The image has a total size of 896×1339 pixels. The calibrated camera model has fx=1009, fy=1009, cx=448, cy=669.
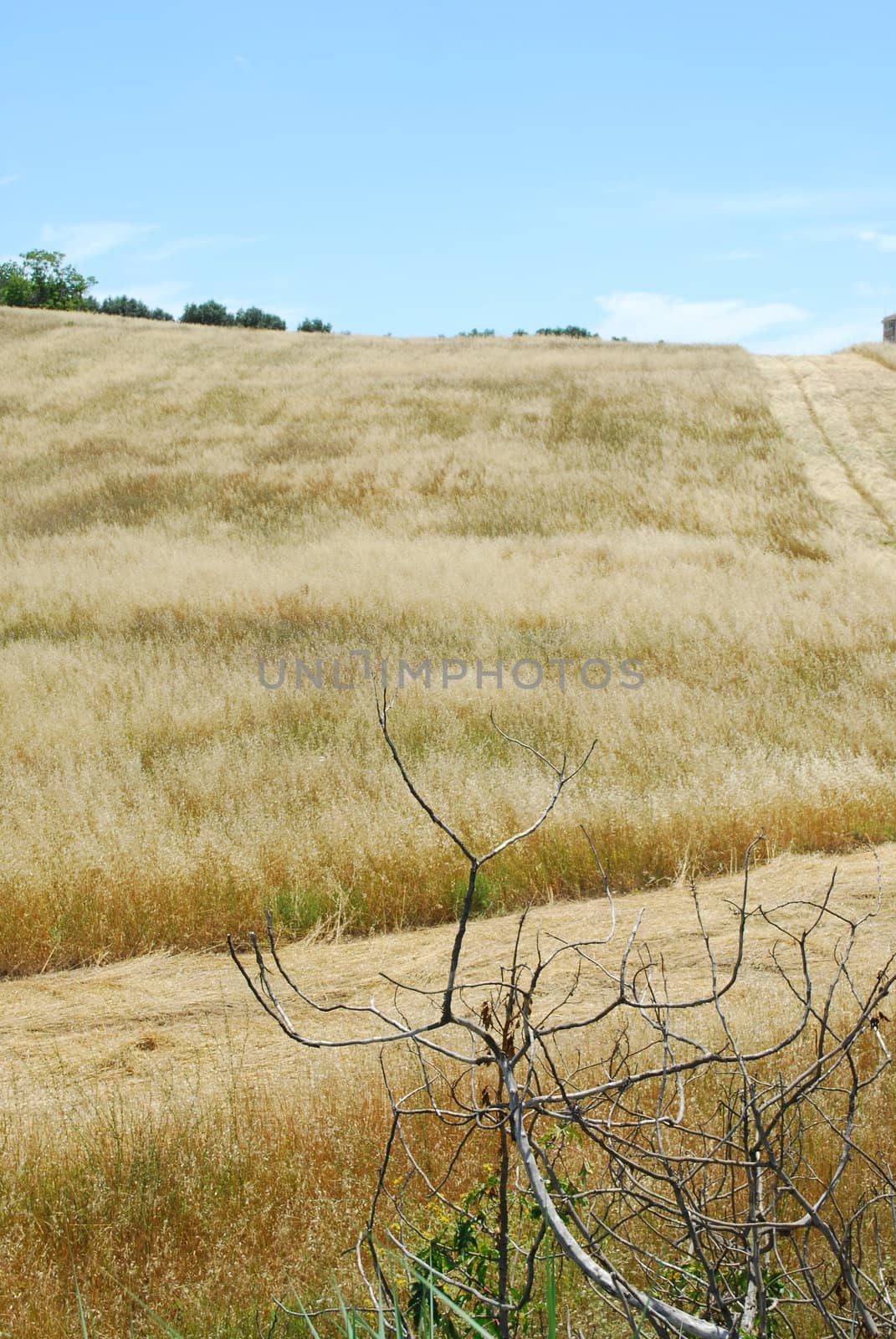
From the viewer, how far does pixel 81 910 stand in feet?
20.7

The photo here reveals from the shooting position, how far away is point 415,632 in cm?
1263

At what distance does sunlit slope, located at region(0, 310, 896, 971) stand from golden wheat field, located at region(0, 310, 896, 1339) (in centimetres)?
5

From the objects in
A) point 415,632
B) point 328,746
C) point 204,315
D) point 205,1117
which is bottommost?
point 205,1117

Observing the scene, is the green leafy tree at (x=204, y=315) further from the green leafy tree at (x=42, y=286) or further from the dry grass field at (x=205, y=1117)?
the dry grass field at (x=205, y=1117)

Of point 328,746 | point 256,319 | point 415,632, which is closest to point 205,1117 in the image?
point 328,746

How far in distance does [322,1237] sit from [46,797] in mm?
5332

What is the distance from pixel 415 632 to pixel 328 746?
3860 millimetres

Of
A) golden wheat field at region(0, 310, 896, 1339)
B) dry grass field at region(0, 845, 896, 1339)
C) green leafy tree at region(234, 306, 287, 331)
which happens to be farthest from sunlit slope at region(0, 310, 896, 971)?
green leafy tree at region(234, 306, 287, 331)

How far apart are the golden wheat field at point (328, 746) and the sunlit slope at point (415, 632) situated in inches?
2.0

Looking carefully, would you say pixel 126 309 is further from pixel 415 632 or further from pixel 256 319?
pixel 415 632

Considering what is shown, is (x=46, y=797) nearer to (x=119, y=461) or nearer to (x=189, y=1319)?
(x=189, y=1319)

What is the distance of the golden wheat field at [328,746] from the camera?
11.9 ft

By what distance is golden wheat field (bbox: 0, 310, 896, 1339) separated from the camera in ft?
11.9

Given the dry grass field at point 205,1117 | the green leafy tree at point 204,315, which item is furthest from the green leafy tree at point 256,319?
the dry grass field at point 205,1117
